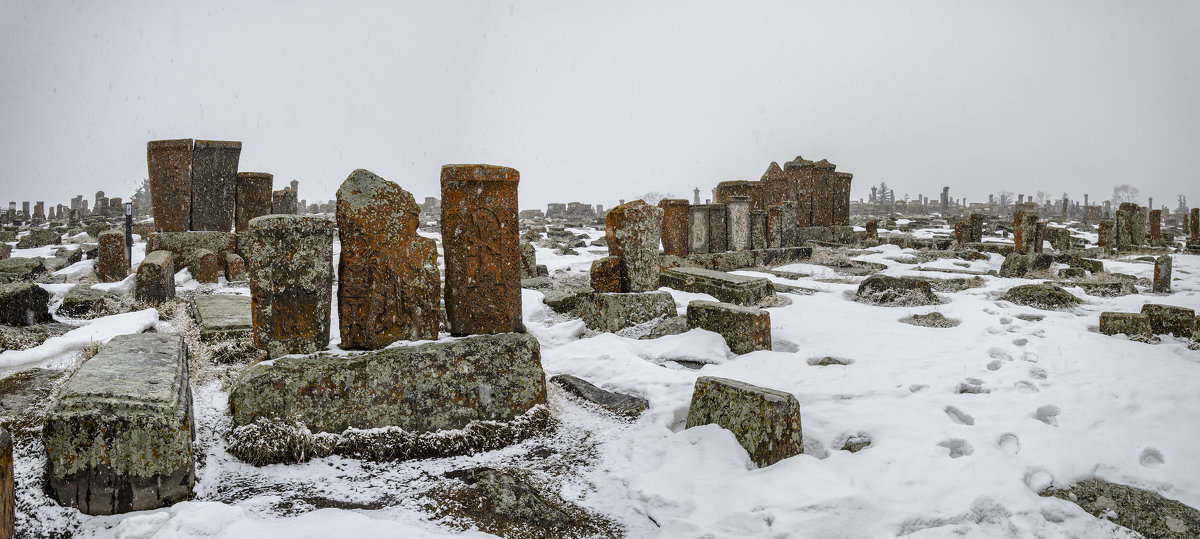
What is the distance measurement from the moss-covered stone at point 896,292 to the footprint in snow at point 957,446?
15.3ft

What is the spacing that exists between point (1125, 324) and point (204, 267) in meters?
11.0

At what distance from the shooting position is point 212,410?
3684 millimetres

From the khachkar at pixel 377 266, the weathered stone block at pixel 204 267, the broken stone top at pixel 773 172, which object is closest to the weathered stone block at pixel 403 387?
the khachkar at pixel 377 266

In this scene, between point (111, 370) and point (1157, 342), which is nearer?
point (111, 370)

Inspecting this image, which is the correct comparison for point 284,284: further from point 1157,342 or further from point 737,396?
point 1157,342

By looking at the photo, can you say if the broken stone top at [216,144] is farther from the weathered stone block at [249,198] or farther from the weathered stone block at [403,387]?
the weathered stone block at [403,387]

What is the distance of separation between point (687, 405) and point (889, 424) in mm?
1206

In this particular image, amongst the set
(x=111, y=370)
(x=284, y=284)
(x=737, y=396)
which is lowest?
(x=737, y=396)

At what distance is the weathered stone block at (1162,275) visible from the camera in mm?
8344

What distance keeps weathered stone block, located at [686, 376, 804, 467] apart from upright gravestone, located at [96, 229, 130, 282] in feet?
29.3

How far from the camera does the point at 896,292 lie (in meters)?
7.83

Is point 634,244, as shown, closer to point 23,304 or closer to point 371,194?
point 371,194

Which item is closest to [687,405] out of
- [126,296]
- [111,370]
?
[111,370]

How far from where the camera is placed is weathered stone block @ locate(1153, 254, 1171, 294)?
328 inches
